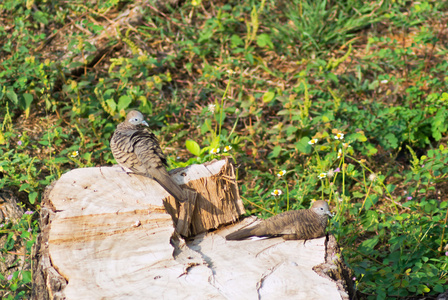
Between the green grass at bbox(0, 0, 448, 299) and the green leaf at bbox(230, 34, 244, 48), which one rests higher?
the green leaf at bbox(230, 34, 244, 48)

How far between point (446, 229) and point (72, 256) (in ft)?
9.50

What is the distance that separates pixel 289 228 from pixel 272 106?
118 inches

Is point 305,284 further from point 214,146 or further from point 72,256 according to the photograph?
point 214,146

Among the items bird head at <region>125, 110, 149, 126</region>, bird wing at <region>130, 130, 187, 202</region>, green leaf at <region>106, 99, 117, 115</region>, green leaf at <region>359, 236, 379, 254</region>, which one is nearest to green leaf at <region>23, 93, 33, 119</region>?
Result: green leaf at <region>106, 99, 117, 115</region>

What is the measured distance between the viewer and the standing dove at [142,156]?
334cm

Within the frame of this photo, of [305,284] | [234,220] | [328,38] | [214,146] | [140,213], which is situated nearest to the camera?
[305,284]

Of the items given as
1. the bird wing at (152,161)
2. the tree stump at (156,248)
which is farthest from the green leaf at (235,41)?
the tree stump at (156,248)

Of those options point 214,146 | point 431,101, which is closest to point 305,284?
point 214,146

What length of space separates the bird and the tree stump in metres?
0.05

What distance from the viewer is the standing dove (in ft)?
10.9

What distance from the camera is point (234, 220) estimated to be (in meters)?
3.55

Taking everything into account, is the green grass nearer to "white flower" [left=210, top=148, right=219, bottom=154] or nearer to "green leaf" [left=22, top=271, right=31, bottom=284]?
"green leaf" [left=22, top=271, right=31, bottom=284]

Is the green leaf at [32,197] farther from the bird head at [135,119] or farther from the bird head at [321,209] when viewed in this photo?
the bird head at [321,209]

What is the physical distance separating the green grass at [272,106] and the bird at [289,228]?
1.59ft
